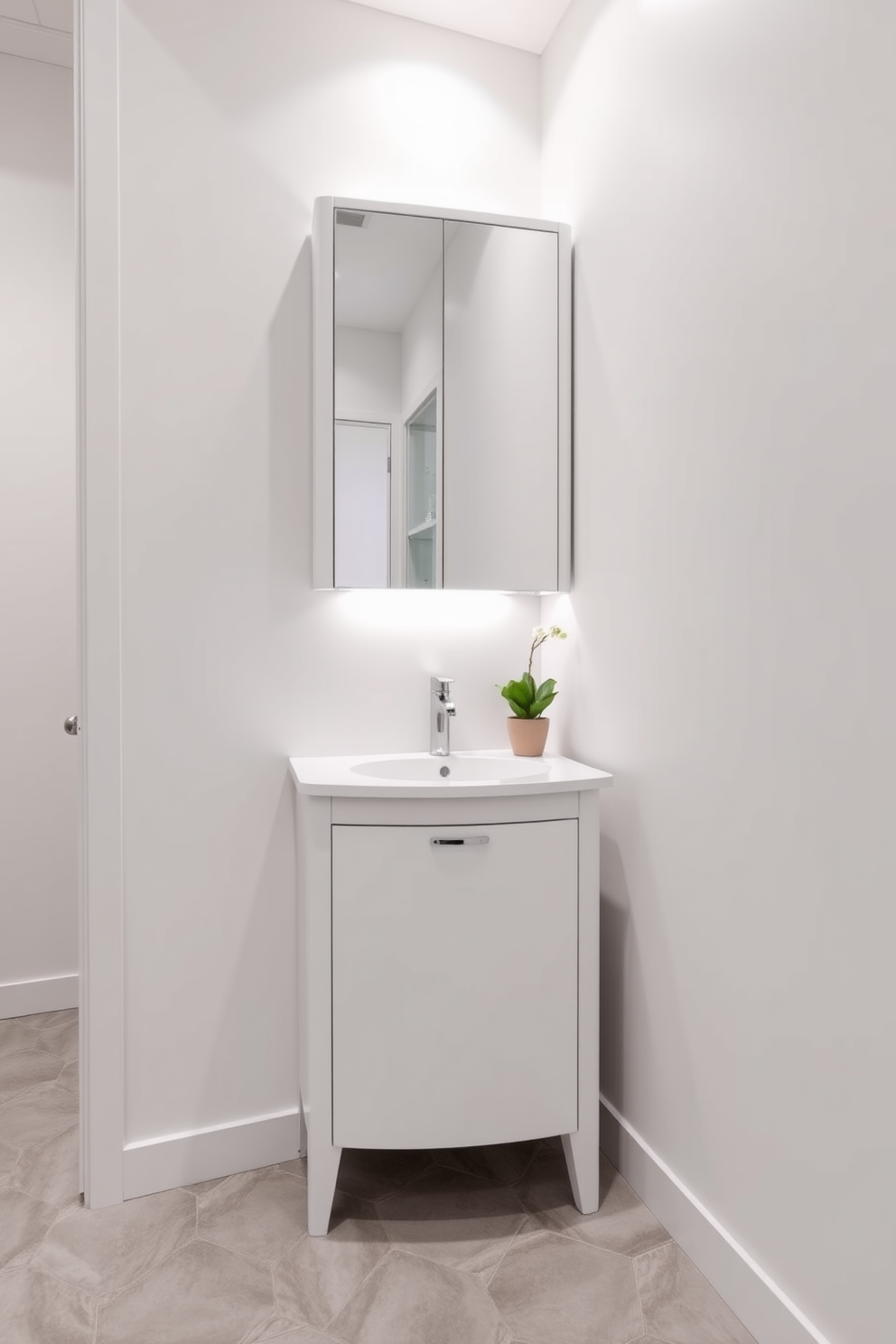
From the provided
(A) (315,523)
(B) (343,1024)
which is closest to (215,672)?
(A) (315,523)

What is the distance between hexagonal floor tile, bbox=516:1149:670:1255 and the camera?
152 centimetres

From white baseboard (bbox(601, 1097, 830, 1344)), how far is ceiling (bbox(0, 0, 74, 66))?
2.86 m

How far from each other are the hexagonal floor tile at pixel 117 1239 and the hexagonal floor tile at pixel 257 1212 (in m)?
0.04

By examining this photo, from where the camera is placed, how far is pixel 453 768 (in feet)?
6.15

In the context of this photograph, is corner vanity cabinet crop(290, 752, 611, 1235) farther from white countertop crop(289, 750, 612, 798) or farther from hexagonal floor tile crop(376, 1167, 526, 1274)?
hexagonal floor tile crop(376, 1167, 526, 1274)

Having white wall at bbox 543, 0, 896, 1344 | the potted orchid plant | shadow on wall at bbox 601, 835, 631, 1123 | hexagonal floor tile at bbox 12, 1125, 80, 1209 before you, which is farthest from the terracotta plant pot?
hexagonal floor tile at bbox 12, 1125, 80, 1209

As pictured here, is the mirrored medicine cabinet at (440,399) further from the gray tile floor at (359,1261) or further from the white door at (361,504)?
the gray tile floor at (359,1261)

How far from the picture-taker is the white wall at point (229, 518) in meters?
1.68

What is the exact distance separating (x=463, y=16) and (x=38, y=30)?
1149 millimetres

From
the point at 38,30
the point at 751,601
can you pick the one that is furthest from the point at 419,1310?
the point at 38,30

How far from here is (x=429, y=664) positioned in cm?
196

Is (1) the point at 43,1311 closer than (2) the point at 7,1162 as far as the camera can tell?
Yes

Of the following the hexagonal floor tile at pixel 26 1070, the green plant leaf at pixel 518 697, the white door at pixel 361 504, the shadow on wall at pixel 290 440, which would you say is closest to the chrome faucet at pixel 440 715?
the green plant leaf at pixel 518 697

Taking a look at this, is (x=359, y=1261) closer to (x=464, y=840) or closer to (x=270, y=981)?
(x=270, y=981)
